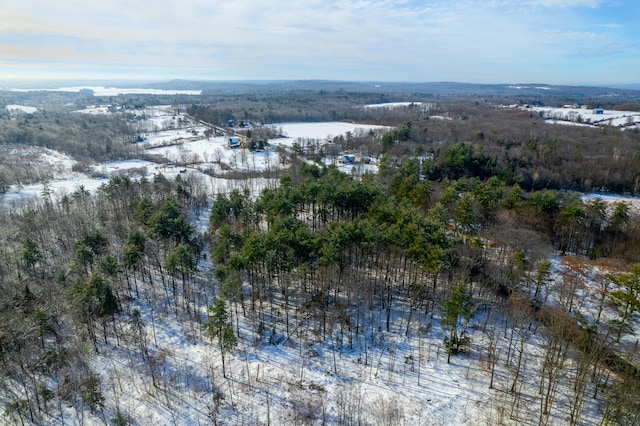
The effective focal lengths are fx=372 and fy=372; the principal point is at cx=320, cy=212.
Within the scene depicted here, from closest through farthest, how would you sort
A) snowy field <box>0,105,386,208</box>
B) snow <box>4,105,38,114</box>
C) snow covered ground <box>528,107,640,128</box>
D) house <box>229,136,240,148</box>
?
snowy field <box>0,105,386,208</box> < house <box>229,136,240,148</box> < snow covered ground <box>528,107,640,128</box> < snow <box>4,105,38,114</box>

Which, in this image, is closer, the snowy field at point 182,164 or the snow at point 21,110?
the snowy field at point 182,164

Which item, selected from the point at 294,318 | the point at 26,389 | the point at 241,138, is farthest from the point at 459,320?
the point at 241,138

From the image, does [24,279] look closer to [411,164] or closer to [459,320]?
[459,320]

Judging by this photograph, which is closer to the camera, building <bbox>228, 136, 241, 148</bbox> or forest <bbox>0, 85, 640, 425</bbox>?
forest <bbox>0, 85, 640, 425</bbox>

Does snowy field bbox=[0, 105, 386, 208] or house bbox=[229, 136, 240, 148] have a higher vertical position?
house bbox=[229, 136, 240, 148]

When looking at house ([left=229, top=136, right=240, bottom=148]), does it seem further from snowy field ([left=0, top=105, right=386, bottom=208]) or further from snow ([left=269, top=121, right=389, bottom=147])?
snow ([left=269, top=121, right=389, bottom=147])

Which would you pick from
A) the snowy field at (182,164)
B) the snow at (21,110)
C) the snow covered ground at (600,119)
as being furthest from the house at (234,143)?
the snow at (21,110)

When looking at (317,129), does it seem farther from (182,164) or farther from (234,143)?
(182,164)

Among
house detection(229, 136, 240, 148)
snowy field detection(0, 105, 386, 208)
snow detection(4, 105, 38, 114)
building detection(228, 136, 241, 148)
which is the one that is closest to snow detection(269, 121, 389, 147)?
snowy field detection(0, 105, 386, 208)

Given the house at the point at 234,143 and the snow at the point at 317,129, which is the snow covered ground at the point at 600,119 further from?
the house at the point at 234,143
